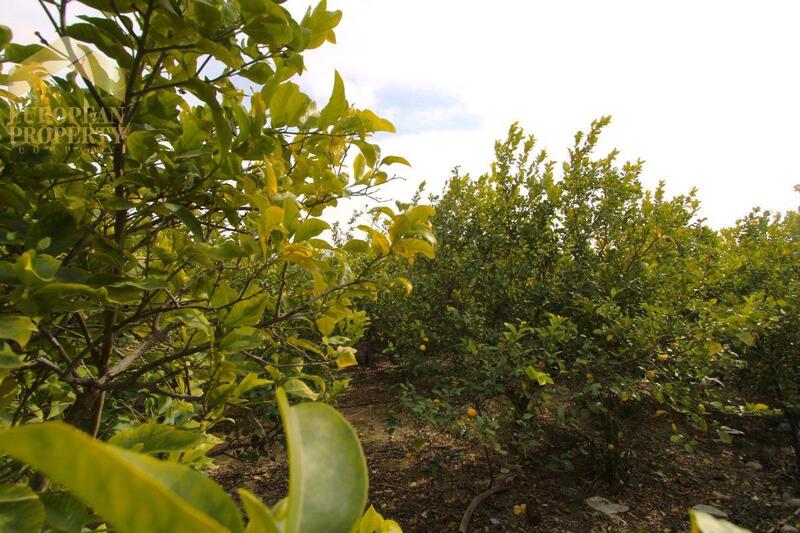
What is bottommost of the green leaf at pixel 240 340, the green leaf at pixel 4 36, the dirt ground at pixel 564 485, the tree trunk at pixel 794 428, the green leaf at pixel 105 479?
the dirt ground at pixel 564 485

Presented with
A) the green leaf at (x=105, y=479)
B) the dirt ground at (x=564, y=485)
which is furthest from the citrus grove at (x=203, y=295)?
the dirt ground at (x=564, y=485)

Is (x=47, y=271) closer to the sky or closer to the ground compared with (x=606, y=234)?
closer to the ground

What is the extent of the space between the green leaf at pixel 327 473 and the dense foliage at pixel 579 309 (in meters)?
2.63

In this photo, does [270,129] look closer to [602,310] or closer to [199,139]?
[199,139]

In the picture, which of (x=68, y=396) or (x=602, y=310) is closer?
(x=68, y=396)

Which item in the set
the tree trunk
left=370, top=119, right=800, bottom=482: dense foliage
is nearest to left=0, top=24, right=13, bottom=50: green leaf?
left=370, top=119, right=800, bottom=482: dense foliage

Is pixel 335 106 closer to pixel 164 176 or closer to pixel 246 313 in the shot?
pixel 164 176

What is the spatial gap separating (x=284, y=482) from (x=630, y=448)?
3.02m

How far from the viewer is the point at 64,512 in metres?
0.70

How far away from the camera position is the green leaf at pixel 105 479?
0.77ft

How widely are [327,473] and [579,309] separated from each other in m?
3.49

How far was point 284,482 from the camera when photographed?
12.0 feet

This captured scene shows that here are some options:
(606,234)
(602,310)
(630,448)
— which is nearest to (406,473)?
(630,448)

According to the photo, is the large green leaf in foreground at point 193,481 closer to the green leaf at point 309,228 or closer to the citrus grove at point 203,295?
the citrus grove at point 203,295
